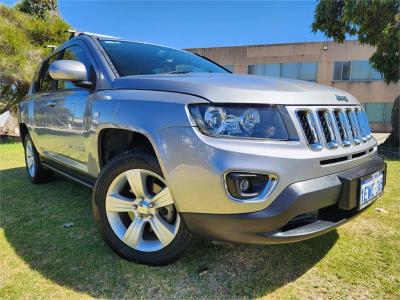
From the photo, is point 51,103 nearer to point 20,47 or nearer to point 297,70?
point 20,47

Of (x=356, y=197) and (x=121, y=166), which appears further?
(x=121, y=166)

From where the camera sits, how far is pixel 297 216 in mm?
1892

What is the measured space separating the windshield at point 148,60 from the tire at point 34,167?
2.13 m

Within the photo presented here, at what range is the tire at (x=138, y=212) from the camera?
7.06 ft

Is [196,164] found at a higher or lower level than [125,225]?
higher

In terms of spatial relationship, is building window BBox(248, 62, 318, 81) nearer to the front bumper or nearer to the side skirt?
the side skirt

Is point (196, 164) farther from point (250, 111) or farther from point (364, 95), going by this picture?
point (364, 95)

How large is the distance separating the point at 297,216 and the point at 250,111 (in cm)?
65

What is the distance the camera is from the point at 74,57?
326 centimetres

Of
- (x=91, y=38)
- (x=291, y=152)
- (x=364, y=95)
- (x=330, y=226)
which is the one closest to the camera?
(x=291, y=152)

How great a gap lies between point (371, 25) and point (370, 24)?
0.04m

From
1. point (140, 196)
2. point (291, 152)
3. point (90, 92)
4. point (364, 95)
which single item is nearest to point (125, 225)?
point (140, 196)

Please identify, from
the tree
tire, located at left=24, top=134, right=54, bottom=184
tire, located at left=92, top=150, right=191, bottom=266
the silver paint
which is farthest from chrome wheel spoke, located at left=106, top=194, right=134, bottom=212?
the tree

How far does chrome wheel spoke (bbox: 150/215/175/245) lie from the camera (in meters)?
2.18
